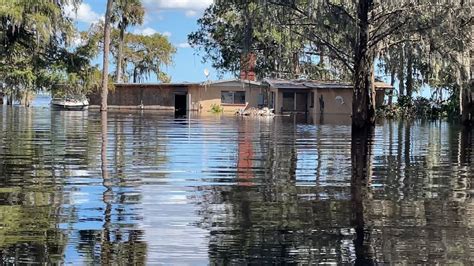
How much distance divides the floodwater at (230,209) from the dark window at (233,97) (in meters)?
43.3

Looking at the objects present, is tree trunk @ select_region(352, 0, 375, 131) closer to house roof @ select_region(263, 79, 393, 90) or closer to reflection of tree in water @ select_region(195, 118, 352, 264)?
reflection of tree in water @ select_region(195, 118, 352, 264)

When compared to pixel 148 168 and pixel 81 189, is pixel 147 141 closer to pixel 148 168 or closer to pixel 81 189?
pixel 148 168

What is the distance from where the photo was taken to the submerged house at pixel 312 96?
53688 millimetres

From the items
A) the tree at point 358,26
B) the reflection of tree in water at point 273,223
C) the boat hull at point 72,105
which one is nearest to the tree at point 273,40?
the tree at point 358,26

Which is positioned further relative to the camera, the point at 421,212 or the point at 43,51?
the point at 43,51

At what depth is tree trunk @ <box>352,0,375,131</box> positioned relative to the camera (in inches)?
979

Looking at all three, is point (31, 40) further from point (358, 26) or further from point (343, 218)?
point (343, 218)

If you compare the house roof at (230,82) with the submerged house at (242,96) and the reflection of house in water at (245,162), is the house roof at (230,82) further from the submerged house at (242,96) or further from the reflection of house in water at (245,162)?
the reflection of house in water at (245,162)

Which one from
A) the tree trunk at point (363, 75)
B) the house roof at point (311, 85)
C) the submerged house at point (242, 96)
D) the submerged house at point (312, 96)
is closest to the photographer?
the tree trunk at point (363, 75)

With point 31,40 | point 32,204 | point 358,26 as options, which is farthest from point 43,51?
point 32,204

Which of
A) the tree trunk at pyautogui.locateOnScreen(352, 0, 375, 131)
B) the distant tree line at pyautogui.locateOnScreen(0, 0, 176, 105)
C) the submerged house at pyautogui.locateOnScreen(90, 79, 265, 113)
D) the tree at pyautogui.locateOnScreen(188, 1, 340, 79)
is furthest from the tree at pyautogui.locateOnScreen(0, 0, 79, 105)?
the submerged house at pyautogui.locateOnScreen(90, 79, 265, 113)

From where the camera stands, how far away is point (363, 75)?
2639cm

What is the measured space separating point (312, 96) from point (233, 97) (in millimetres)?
6957

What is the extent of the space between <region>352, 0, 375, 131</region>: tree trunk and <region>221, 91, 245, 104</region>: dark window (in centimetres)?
2999
